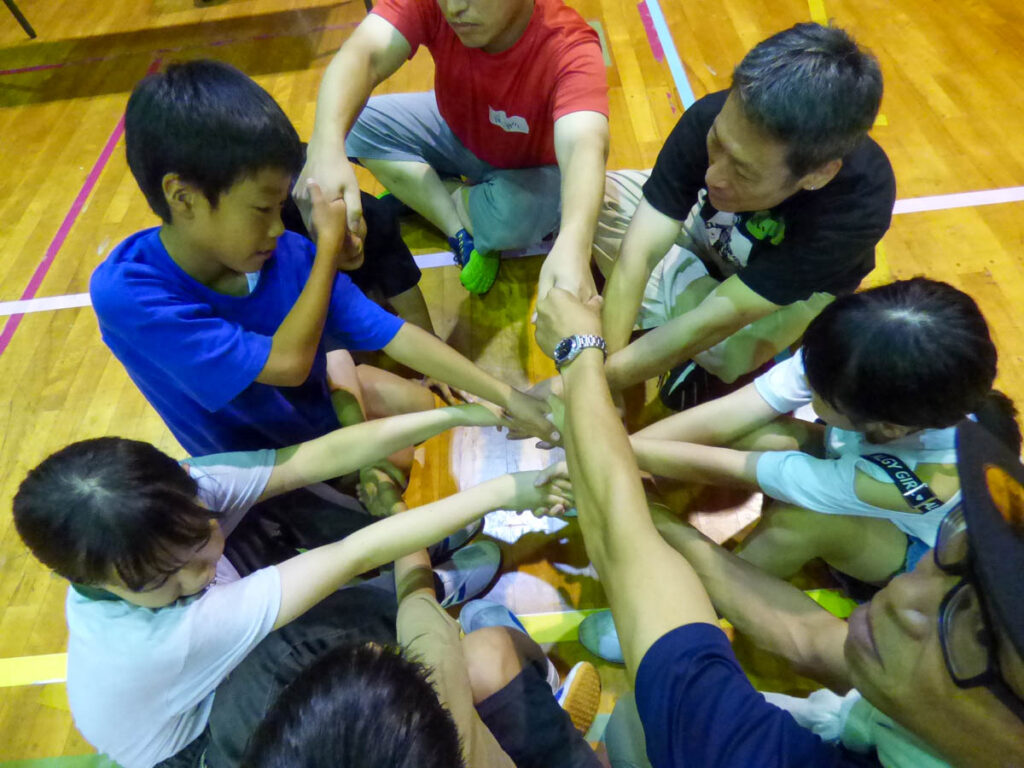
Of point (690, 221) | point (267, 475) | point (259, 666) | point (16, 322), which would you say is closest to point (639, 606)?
point (259, 666)

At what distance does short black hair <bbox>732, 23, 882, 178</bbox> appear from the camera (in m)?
1.15

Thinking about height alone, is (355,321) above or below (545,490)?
above

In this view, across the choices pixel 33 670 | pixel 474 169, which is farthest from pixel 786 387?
pixel 33 670

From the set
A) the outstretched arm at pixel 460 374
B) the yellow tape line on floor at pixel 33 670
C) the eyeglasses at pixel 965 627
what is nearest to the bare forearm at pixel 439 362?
the outstretched arm at pixel 460 374

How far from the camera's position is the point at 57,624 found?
1.62 meters

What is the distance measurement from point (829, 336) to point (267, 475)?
104cm

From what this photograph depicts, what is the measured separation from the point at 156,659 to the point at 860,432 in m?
1.20

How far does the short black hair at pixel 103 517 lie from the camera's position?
92 centimetres

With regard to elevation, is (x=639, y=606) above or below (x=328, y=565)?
above

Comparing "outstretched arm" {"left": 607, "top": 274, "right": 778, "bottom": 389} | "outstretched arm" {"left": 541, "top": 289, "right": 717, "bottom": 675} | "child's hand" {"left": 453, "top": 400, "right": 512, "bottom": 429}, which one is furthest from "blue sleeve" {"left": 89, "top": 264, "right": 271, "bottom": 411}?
"outstretched arm" {"left": 607, "top": 274, "right": 778, "bottom": 389}

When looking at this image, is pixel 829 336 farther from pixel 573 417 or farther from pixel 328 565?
pixel 328 565

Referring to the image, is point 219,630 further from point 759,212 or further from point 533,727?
point 759,212

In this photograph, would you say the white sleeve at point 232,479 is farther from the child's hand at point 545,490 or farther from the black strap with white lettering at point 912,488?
the black strap with white lettering at point 912,488

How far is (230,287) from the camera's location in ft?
4.07
